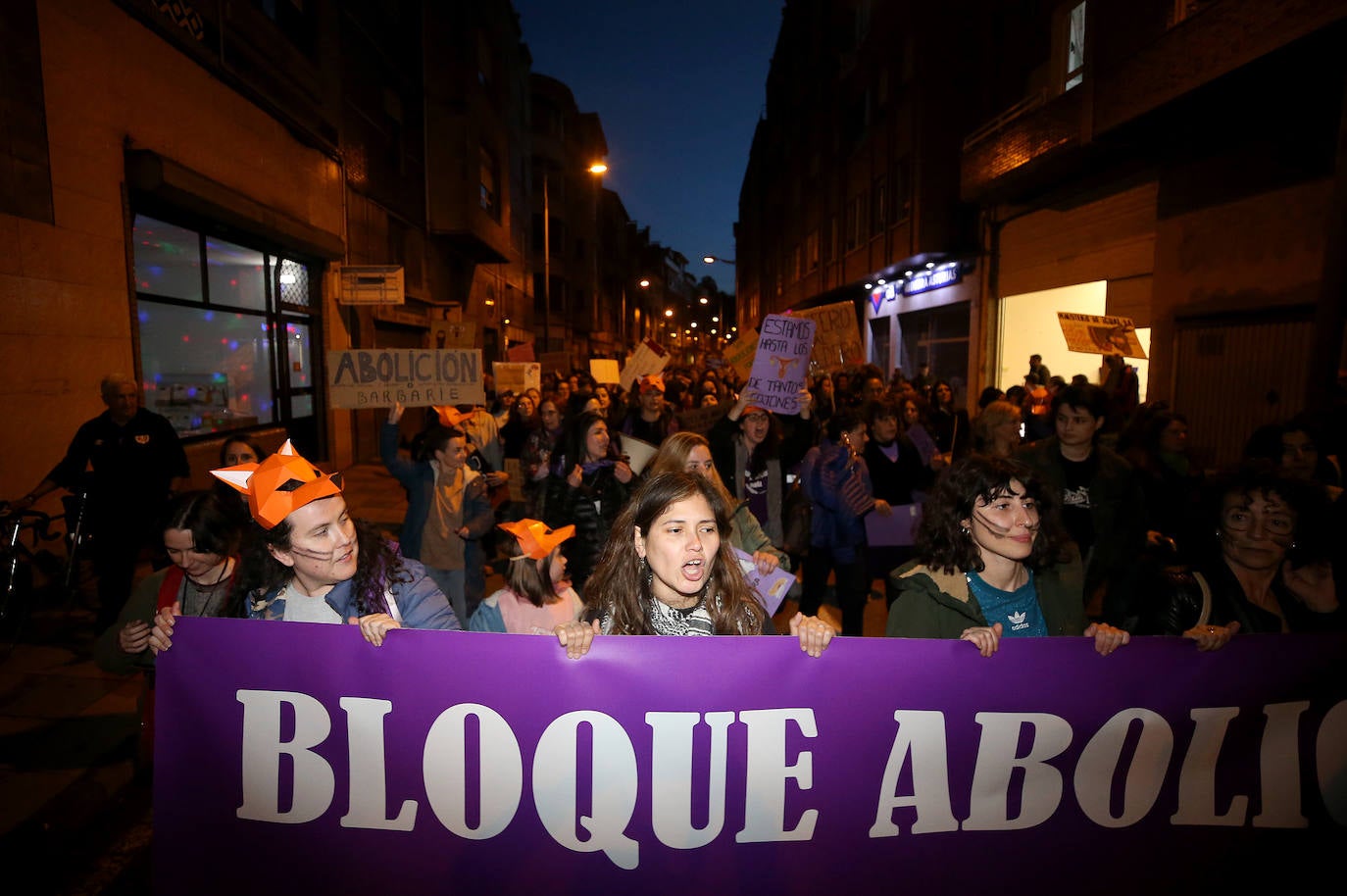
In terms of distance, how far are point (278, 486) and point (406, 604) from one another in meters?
0.59

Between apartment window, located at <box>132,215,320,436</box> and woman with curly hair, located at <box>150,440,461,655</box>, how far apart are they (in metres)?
7.63

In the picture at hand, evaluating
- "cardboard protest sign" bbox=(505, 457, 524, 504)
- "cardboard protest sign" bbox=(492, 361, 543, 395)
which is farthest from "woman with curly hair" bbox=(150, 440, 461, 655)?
"cardboard protest sign" bbox=(492, 361, 543, 395)

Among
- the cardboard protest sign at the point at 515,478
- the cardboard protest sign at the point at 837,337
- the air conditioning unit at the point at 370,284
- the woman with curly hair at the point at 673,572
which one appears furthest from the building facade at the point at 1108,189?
the air conditioning unit at the point at 370,284

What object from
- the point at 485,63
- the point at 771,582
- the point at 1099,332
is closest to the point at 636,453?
the point at 771,582

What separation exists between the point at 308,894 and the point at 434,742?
597mm

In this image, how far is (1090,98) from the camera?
11.6m

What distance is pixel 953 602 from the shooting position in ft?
8.26

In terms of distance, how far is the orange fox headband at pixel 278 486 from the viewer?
2250mm

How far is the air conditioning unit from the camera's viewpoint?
44.1 ft

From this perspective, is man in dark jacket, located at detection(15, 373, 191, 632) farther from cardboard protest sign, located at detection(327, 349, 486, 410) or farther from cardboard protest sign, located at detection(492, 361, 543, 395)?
cardboard protest sign, located at detection(492, 361, 543, 395)

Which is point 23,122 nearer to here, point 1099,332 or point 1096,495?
point 1096,495

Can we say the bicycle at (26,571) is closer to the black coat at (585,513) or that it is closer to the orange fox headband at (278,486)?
the black coat at (585,513)

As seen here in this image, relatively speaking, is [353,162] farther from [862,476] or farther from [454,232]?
[862,476]

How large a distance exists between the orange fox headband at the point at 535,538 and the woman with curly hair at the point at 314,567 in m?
0.83
